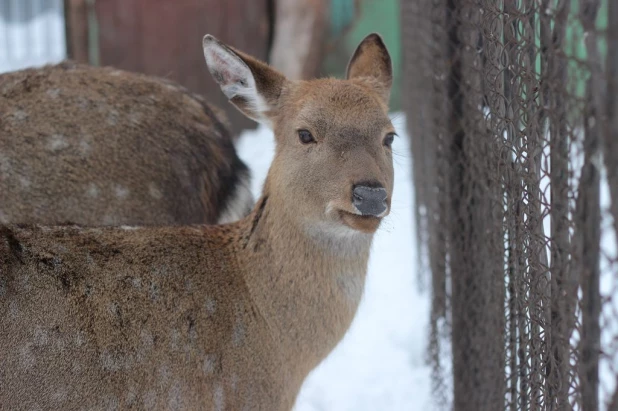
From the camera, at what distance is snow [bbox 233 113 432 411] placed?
5.28 m

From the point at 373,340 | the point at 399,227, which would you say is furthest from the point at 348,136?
the point at 399,227

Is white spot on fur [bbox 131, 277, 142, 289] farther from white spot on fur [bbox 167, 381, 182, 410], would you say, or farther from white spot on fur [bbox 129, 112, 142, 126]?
white spot on fur [bbox 129, 112, 142, 126]

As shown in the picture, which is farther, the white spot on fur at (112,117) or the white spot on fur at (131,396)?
the white spot on fur at (112,117)

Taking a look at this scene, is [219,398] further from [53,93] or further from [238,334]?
[53,93]

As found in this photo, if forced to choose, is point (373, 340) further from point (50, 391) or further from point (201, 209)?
point (50, 391)

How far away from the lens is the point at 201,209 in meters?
4.54

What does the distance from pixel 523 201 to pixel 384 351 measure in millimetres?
3107

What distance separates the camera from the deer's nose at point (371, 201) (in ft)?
10.7

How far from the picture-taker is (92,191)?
4.29 m

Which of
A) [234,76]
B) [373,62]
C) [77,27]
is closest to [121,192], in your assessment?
[234,76]

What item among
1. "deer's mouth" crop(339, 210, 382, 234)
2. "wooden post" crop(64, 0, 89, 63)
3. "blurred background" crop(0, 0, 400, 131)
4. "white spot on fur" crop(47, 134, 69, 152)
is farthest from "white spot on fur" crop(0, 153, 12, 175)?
"blurred background" crop(0, 0, 400, 131)

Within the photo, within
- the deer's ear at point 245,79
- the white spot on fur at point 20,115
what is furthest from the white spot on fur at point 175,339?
the white spot on fur at point 20,115

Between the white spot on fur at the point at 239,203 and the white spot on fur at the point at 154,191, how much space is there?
39 centimetres

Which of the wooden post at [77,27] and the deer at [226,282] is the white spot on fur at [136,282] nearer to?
the deer at [226,282]
